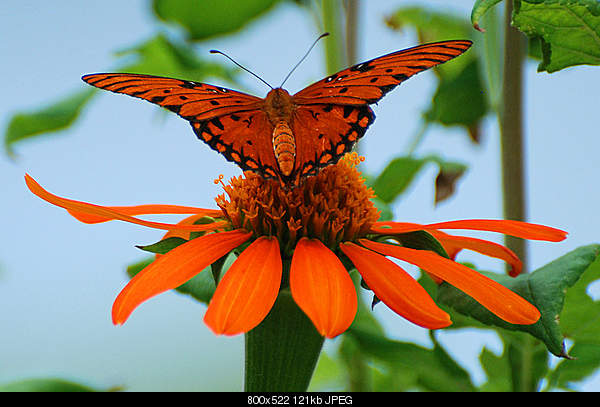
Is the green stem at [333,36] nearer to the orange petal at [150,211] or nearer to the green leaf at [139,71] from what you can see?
the green leaf at [139,71]

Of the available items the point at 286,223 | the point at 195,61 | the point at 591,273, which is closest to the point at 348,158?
the point at 286,223

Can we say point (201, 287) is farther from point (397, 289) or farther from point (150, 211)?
point (397, 289)

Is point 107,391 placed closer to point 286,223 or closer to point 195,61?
point 286,223

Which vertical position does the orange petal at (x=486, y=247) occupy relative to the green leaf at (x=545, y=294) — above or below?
above

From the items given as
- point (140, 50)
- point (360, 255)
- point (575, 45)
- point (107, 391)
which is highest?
point (140, 50)

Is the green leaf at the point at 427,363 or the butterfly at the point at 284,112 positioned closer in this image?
the butterfly at the point at 284,112

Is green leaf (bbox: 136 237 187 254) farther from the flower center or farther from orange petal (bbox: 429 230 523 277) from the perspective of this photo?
orange petal (bbox: 429 230 523 277)

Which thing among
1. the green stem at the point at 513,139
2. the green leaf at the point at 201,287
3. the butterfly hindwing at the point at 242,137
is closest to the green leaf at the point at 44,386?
the green leaf at the point at 201,287
